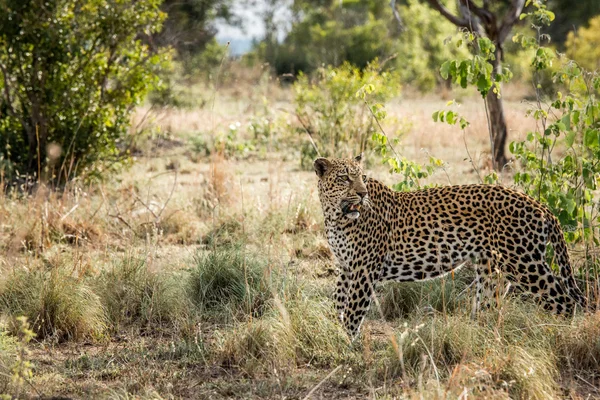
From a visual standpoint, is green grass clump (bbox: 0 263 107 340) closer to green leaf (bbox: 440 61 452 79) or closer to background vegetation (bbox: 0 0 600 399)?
background vegetation (bbox: 0 0 600 399)

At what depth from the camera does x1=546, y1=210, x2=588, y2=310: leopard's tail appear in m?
6.32

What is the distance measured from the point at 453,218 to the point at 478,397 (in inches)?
73.4

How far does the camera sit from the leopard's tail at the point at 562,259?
6324 millimetres

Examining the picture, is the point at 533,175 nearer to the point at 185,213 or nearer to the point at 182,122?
the point at 185,213

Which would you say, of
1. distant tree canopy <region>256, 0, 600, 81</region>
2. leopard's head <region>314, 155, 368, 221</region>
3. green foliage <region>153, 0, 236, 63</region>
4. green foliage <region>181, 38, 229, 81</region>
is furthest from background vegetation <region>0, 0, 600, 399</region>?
green foliage <region>181, 38, 229, 81</region>

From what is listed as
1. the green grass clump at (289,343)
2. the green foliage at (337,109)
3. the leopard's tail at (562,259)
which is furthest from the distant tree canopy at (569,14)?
the green grass clump at (289,343)

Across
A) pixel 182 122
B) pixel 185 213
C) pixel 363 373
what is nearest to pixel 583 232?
pixel 363 373

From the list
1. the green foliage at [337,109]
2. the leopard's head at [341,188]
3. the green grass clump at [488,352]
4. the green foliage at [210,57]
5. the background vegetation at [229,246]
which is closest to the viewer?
the green grass clump at [488,352]

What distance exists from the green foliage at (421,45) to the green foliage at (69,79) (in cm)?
1728

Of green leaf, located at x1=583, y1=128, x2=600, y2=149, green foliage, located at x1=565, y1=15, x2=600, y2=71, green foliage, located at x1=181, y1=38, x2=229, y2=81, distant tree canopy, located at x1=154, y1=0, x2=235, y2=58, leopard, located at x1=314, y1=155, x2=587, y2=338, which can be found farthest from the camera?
green foliage, located at x1=181, y1=38, x2=229, y2=81

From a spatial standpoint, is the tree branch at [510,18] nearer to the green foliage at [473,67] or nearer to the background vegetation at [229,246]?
→ the background vegetation at [229,246]

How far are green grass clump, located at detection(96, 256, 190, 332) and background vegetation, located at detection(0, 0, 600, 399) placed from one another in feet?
0.06

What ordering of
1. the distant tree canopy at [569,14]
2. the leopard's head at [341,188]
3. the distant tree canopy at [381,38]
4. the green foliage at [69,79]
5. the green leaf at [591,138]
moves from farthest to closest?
the distant tree canopy at [569,14]
the distant tree canopy at [381,38]
the green foliage at [69,79]
the leopard's head at [341,188]
the green leaf at [591,138]

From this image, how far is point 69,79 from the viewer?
36.8 ft
